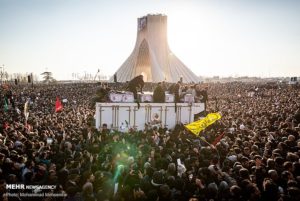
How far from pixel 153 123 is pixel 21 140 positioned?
8351mm

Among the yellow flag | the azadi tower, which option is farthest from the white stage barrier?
the azadi tower

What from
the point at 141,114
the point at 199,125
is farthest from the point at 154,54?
the point at 199,125

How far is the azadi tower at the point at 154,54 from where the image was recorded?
57.8 m

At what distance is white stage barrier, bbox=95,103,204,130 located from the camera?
1655 centimetres

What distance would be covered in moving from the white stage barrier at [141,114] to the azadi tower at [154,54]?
39.6 meters

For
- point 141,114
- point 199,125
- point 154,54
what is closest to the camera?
point 199,125

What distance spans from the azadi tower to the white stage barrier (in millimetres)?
39559

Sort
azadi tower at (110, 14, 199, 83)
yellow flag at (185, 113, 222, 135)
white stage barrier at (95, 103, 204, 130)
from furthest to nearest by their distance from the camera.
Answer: azadi tower at (110, 14, 199, 83) < white stage barrier at (95, 103, 204, 130) < yellow flag at (185, 113, 222, 135)

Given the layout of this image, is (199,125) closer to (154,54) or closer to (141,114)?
(141,114)

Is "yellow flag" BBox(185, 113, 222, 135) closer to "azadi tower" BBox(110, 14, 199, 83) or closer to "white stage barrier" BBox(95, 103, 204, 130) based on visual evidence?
"white stage barrier" BBox(95, 103, 204, 130)

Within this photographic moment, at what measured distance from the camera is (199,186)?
6773mm

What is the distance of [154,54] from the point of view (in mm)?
58594

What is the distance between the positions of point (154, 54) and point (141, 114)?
4283 cm

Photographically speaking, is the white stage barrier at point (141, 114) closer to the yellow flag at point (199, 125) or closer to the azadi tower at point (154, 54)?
the yellow flag at point (199, 125)
